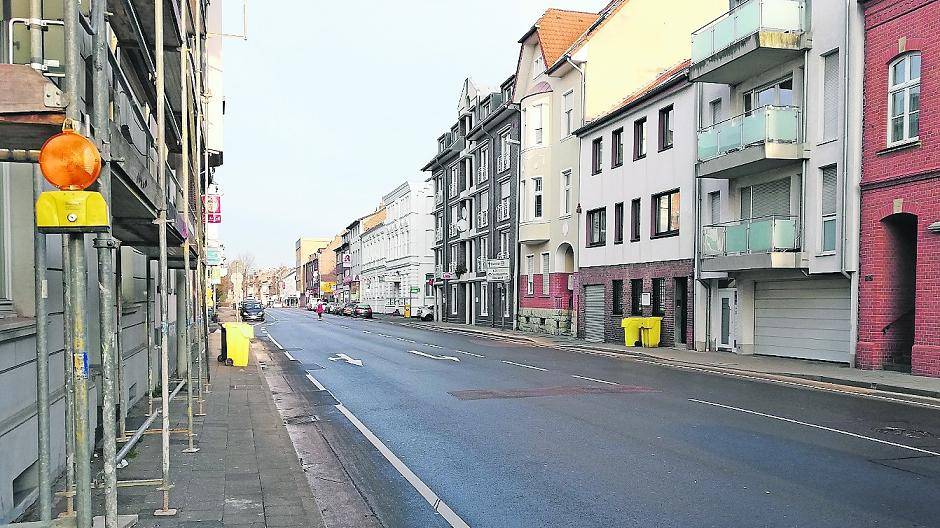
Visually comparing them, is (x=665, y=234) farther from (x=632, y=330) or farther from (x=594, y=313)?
(x=594, y=313)

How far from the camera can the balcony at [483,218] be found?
1875 inches

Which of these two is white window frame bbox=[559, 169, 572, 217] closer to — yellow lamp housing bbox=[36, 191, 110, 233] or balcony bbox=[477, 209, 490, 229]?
balcony bbox=[477, 209, 490, 229]

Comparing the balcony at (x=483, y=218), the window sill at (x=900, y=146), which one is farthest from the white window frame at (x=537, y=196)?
the window sill at (x=900, y=146)

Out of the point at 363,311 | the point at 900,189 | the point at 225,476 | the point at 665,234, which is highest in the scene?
the point at 900,189

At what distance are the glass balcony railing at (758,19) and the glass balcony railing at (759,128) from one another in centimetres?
212

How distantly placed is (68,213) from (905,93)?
60.4 ft

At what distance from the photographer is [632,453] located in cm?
848

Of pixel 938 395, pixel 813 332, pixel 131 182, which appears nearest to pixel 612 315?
pixel 813 332

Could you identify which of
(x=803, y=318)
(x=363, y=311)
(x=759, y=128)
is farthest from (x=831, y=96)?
(x=363, y=311)

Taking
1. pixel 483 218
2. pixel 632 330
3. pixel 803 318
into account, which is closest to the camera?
pixel 803 318

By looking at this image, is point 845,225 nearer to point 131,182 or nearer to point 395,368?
point 395,368

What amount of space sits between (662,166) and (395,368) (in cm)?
1378

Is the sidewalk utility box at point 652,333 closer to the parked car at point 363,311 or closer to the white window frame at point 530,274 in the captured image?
the white window frame at point 530,274

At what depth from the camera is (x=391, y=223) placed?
76.2 metres
